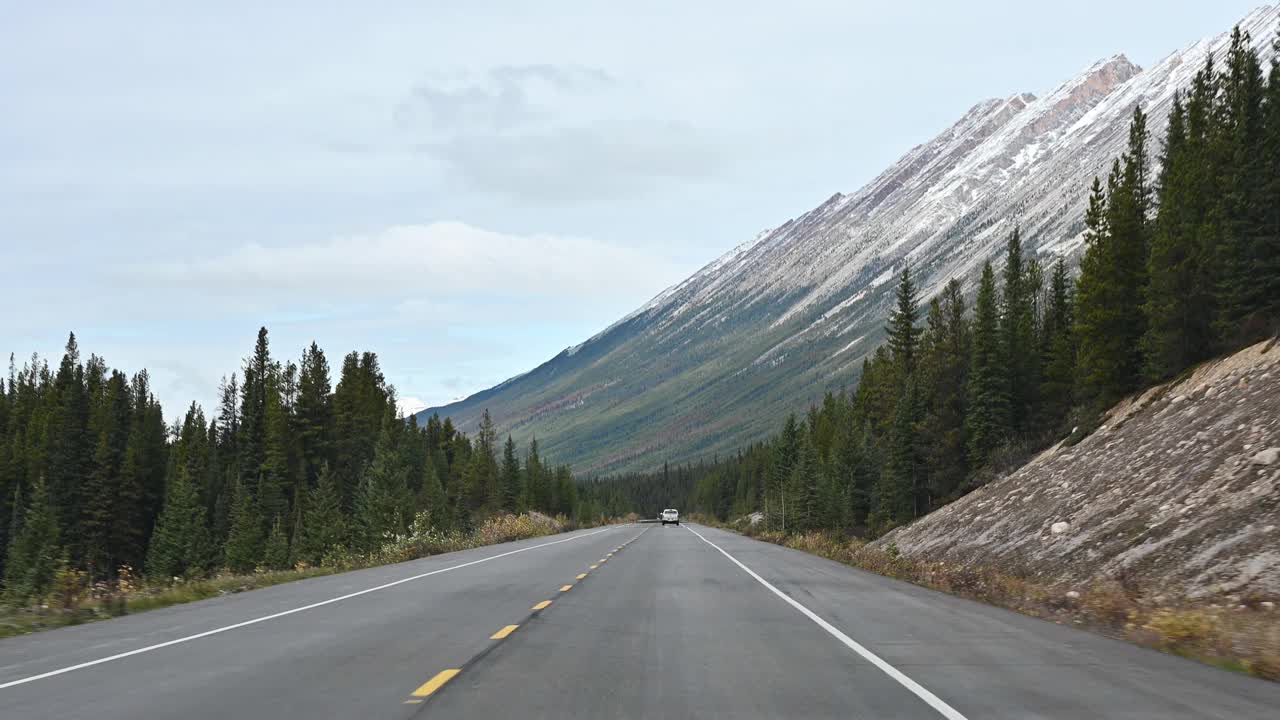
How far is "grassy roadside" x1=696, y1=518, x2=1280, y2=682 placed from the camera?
10023 mm

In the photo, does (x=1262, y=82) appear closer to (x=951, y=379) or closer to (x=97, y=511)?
(x=951, y=379)

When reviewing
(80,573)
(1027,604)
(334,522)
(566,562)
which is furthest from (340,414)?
(1027,604)

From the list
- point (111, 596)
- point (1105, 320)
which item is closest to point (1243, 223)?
point (1105, 320)

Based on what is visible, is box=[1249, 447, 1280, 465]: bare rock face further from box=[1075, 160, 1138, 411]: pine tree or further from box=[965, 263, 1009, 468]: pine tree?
box=[965, 263, 1009, 468]: pine tree

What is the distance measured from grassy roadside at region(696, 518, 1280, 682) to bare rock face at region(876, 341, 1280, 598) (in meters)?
0.71

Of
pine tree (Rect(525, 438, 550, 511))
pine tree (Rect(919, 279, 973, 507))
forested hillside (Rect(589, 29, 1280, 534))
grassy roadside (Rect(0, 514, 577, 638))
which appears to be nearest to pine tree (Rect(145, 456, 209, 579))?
forested hillside (Rect(589, 29, 1280, 534))

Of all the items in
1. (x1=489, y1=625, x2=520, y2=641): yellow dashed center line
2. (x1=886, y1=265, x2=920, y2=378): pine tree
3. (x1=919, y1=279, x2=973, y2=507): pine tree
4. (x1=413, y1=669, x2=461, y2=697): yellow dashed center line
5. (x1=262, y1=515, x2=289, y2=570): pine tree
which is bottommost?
(x1=262, y1=515, x2=289, y2=570): pine tree

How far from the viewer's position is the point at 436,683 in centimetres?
802

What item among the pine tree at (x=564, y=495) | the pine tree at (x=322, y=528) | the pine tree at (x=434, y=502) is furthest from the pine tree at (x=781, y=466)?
the pine tree at (x=322, y=528)

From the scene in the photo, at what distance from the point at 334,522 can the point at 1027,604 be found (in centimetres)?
5921

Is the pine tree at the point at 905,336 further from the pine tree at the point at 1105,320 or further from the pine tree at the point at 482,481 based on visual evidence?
the pine tree at the point at 482,481

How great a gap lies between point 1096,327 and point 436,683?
46879 millimetres

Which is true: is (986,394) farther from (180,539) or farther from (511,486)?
(511,486)

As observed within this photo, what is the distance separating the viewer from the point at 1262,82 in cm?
4681
